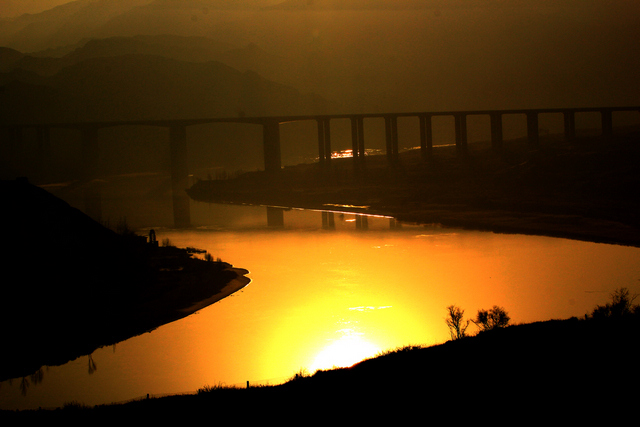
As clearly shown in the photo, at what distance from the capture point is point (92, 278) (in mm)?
22953

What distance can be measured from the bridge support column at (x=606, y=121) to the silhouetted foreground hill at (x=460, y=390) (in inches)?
3816

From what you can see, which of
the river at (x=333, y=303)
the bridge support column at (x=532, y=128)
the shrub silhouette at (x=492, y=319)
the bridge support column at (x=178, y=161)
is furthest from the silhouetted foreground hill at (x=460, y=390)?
the bridge support column at (x=532, y=128)

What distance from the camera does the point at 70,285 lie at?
71.9 ft

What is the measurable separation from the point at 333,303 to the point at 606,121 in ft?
300

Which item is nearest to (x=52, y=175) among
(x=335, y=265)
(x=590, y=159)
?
(x=590, y=159)

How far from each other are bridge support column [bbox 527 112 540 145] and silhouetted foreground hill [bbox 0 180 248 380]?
254ft

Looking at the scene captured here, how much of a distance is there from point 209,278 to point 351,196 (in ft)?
147

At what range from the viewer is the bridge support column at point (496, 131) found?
95.9 m

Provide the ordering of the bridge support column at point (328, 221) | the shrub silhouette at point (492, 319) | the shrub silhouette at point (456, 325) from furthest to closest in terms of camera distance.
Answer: the bridge support column at point (328, 221) < the shrub silhouette at point (456, 325) < the shrub silhouette at point (492, 319)

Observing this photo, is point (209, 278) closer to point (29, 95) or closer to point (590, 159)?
point (590, 159)

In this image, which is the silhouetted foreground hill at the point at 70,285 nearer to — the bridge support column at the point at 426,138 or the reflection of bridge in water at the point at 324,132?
the reflection of bridge in water at the point at 324,132

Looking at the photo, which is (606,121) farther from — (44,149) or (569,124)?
(44,149)

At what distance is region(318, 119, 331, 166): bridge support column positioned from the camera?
9250 cm

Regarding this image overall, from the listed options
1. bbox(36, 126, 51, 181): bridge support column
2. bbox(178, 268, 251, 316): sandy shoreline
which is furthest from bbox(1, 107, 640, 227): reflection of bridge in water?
bbox(178, 268, 251, 316): sandy shoreline
